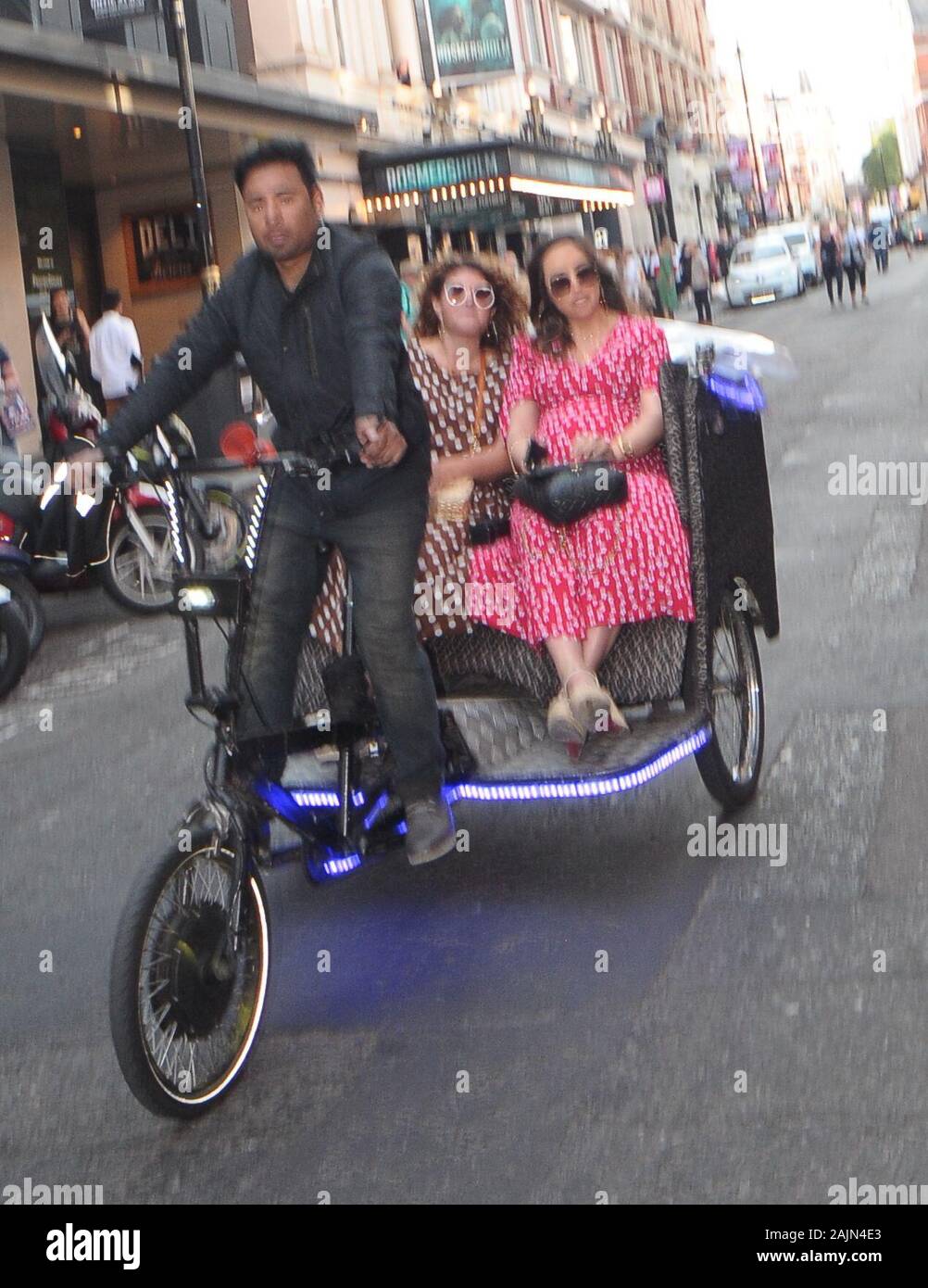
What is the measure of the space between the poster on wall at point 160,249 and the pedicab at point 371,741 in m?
19.8

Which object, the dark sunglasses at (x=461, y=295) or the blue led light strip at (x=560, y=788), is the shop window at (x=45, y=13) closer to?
the dark sunglasses at (x=461, y=295)

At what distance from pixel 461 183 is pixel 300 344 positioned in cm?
2719

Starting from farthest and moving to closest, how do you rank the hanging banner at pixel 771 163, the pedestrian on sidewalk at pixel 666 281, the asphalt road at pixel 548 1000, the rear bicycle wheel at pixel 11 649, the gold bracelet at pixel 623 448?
the hanging banner at pixel 771 163
the pedestrian on sidewalk at pixel 666 281
the rear bicycle wheel at pixel 11 649
the gold bracelet at pixel 623 448
the asphalt road at pixel 548 1000

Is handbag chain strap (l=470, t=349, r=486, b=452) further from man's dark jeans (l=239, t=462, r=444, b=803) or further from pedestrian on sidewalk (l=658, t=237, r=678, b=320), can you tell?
pedestrian on sidewalk (l=658, t=237, r=678, b=320)

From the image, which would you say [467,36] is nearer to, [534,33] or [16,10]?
[16,10]

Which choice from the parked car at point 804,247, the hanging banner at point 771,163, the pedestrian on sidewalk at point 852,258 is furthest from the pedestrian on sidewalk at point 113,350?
the hanging banner at point 771,163

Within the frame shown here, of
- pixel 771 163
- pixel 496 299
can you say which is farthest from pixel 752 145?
pixel 496 299

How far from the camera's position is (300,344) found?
14.4ft

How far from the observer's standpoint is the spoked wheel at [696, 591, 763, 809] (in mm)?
5492

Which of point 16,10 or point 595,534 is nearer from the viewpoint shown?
point 595,534

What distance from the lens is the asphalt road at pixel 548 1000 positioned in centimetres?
349

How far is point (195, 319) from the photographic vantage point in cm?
446

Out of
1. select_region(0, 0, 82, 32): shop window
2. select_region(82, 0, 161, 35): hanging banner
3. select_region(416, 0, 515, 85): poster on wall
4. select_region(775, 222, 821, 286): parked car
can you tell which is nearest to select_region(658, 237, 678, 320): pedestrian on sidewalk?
select_region(416, 0, 515, 85): poster on wall

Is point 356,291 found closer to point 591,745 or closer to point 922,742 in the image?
point 591,745
